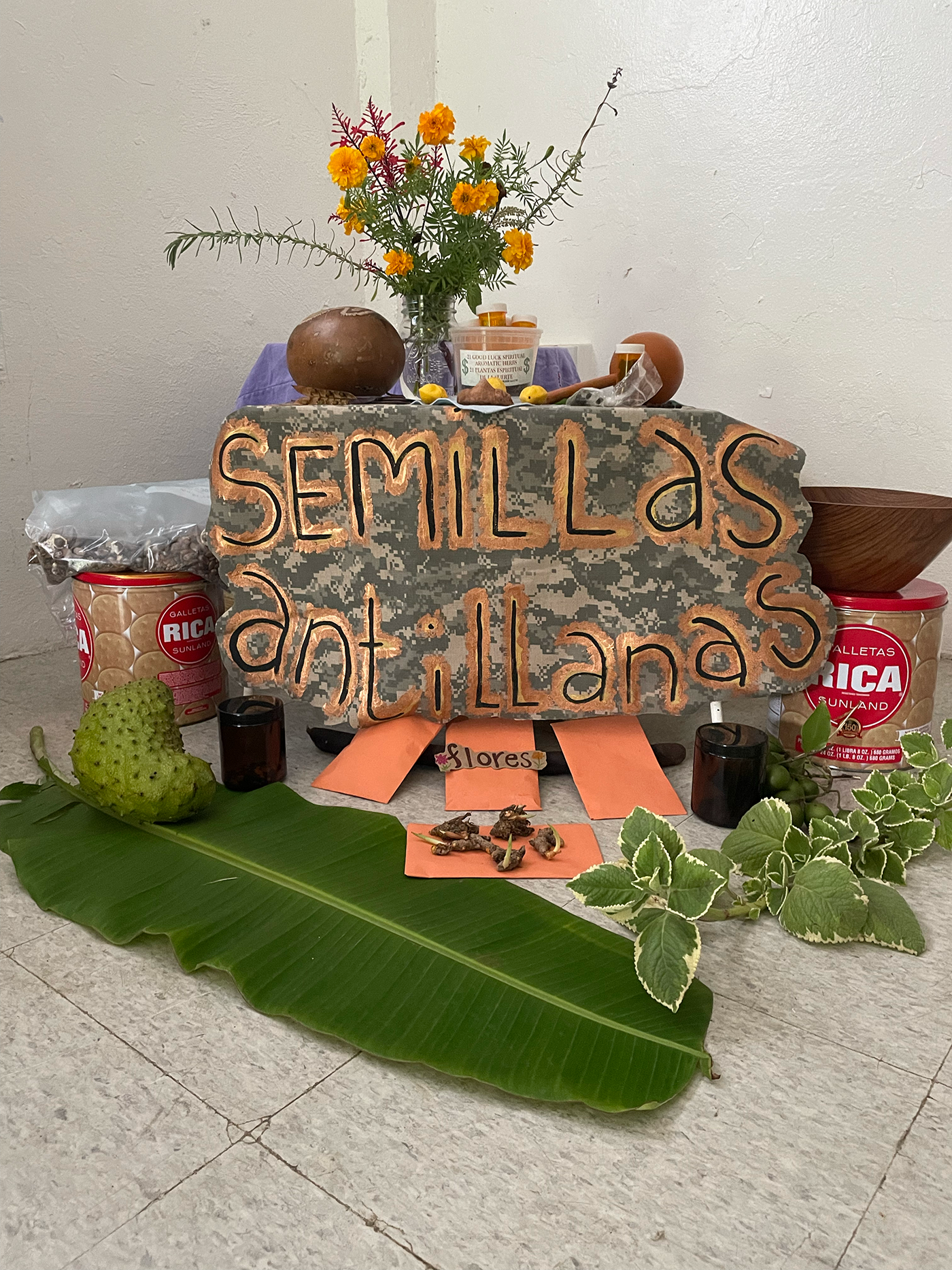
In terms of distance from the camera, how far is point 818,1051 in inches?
35.6

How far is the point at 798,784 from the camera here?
4.53 ft

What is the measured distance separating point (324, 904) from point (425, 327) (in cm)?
108

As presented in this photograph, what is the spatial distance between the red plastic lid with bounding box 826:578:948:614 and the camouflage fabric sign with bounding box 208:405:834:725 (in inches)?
2.1

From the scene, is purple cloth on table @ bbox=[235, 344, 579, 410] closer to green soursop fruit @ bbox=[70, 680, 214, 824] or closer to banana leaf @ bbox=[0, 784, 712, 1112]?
green soursop fruit @ bbox=[70, 680, 214, 824]

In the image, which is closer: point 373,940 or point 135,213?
point 373,940

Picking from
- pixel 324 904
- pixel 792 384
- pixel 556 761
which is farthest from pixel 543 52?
pixel 324 904

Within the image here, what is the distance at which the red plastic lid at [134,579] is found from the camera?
170 centimetres

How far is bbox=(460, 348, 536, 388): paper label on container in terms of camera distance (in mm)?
1586

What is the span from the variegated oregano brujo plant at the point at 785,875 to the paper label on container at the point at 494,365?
2.81 feet

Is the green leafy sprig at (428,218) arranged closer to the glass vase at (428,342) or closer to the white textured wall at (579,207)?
the glass vase at (428,342)

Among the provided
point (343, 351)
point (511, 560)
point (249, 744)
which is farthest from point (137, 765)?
point (343, 351)

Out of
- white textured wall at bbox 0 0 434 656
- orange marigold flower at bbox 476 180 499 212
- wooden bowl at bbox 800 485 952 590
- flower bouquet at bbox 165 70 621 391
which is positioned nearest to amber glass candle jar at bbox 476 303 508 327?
flower bouquet at bbox 165 70 621 391

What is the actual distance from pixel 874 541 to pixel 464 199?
0.88 meters

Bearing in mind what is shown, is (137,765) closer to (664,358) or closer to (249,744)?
(249,744)
